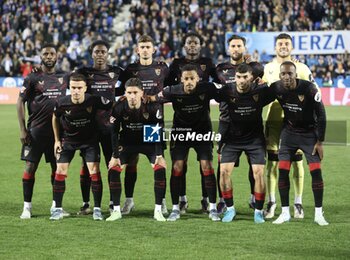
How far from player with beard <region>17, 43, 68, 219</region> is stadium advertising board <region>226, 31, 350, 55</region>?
20.3 meters

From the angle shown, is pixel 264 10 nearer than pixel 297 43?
No

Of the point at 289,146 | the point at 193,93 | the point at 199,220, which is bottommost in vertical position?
the point at 199,220

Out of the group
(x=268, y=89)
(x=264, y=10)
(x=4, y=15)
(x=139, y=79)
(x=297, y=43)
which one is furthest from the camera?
Result: (x=4, y=15)

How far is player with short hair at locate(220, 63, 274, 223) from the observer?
378 inches

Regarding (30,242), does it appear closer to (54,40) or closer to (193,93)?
(193,93)

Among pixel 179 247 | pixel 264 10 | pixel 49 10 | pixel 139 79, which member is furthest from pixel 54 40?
pixel 179 247

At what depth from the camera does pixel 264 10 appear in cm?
3331

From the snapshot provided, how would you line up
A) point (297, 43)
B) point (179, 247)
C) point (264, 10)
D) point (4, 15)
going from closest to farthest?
point (179, 247) < point (297, 43) < point (264, 10) < point (4, 15)

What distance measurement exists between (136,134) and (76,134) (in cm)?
73

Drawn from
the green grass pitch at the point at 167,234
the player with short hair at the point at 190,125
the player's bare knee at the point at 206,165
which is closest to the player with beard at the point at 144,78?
the green grass pitch at the point at 167,234

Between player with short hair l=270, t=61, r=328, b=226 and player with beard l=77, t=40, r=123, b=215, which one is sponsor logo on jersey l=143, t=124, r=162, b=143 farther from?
player with short hair l=270, t=61, r=328, b=226

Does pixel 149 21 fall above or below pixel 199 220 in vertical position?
above

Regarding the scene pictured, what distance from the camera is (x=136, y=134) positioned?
1002 cm

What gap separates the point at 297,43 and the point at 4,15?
44.0 ft
